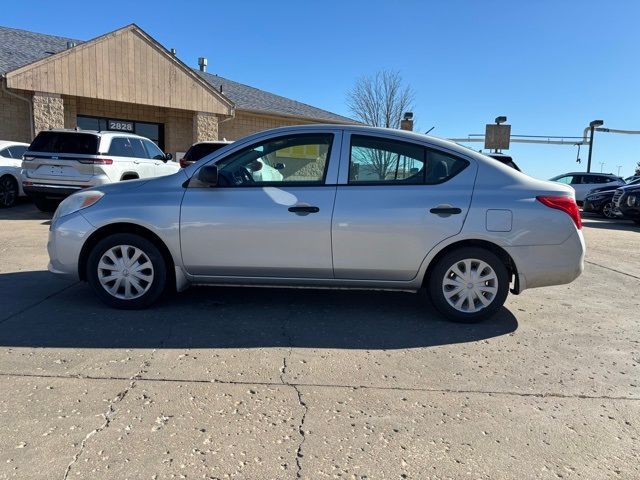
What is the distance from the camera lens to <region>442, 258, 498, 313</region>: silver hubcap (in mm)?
4469

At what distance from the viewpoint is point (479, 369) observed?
3.68m

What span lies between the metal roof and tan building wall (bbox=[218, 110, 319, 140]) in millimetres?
365

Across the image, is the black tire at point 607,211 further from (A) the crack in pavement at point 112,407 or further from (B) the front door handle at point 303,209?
(A) the crack in pavement at point 112,407

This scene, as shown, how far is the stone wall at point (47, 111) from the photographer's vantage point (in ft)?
47.6

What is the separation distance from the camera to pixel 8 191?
1228cm

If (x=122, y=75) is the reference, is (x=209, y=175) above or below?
below

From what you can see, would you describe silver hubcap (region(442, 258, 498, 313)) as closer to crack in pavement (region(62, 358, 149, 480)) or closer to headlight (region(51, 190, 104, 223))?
crack in pavement (region(62, 358, 149, 480))

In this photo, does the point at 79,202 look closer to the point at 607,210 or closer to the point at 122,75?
the point at 122,75

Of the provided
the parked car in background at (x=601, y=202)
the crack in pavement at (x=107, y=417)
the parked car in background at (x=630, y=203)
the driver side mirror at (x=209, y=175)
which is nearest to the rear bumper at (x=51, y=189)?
the driver side mirror at (x=209, y=175)

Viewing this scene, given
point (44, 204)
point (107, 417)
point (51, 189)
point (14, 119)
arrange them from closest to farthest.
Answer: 1. point (107, 417)
2. point (51, 189)
3. point (44, 204)
4. point (14, 119)

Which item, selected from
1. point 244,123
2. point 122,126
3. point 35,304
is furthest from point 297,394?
point 244,123

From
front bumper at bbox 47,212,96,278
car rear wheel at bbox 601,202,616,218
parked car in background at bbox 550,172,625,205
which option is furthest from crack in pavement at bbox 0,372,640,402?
parked car in background at bbox 550,172,625,205

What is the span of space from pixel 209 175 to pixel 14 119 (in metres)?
13.8

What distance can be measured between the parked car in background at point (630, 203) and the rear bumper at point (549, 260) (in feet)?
38.7
